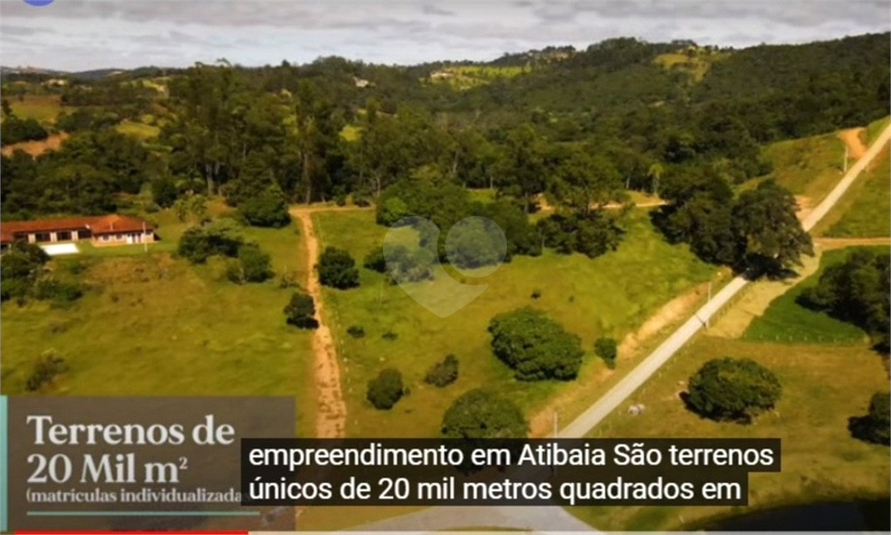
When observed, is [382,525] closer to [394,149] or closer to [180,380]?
Result: [180,380]

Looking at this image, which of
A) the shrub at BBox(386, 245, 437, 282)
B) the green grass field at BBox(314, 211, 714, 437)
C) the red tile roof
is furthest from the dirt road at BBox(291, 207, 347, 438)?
the red tile roof

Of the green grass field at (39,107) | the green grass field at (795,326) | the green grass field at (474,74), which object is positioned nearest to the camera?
the green grass field at (795,326)

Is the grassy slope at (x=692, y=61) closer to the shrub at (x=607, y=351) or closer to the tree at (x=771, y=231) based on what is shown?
the tree at (x=771, y=231)

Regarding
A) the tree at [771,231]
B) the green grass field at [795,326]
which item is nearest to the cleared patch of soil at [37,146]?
the tree at [771,231]

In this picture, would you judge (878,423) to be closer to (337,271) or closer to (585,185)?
(585,185)

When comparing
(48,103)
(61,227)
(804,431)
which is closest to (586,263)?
(804,431)

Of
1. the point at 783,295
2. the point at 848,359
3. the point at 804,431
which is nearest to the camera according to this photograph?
the point at 804,431

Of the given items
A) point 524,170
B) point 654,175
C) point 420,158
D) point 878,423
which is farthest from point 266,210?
point 878,423
